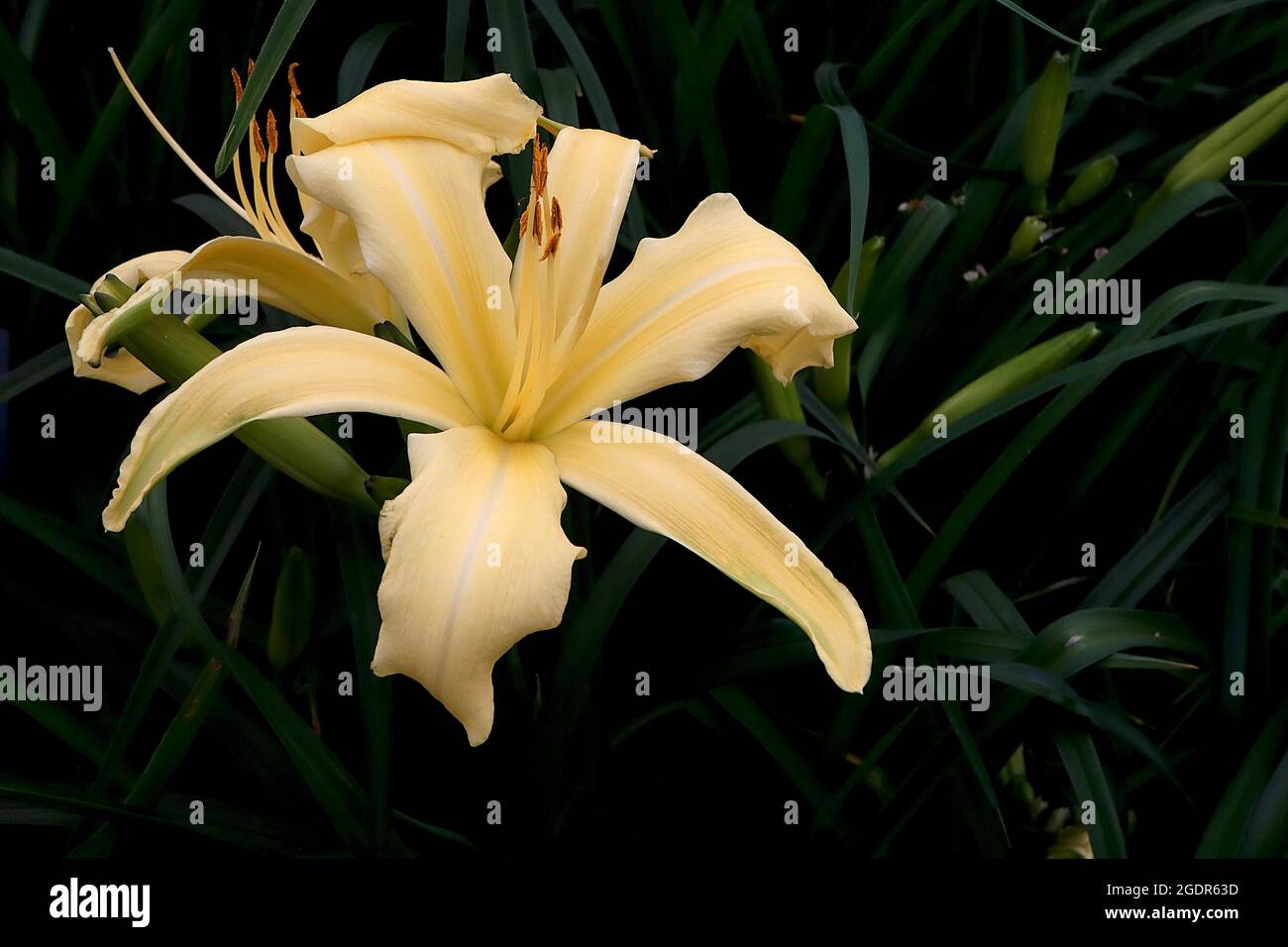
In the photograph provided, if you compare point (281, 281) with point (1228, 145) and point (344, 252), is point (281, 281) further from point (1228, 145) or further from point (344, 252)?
point (1228, 145)

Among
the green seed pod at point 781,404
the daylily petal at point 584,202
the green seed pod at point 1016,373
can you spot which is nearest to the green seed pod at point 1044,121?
the green seed pod at point 1016,373

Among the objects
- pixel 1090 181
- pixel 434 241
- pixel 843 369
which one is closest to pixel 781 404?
pixel 843 369

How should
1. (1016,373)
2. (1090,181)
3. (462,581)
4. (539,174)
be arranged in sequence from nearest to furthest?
(462,581) → (539,174) → (1016,373) → (1090,181)

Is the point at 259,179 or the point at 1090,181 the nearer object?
the point at 259,179

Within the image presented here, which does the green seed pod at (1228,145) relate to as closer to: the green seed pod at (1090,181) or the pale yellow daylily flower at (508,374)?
the green seed pod at (1090,181)

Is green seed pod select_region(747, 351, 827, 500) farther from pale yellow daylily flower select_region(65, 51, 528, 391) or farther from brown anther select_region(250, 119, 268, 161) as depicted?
brown anther select_region(250, 119, 268, 161)

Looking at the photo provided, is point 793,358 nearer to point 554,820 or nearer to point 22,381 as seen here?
point 554,820

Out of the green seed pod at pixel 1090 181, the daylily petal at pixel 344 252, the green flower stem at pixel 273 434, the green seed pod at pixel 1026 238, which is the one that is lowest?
the green flower stem at pixel 273 434

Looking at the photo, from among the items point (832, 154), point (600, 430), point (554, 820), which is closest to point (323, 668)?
point (554, 820)
